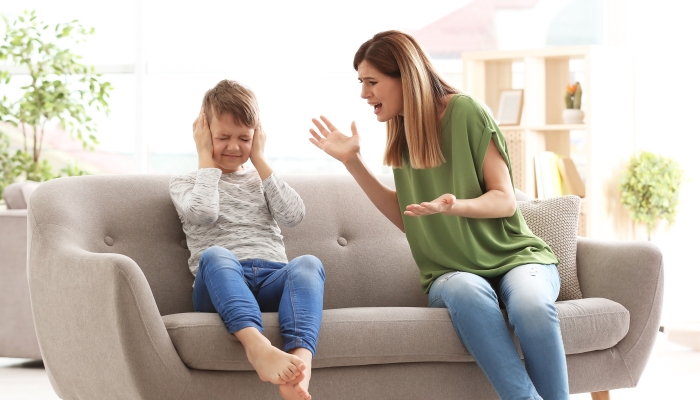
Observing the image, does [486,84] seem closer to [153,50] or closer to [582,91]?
[582,91]

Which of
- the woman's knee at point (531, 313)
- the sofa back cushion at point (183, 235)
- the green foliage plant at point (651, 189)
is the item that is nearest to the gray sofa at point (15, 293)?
the sofa back cushion at point (183, 235)

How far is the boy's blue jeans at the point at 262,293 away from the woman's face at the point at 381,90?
1.50 feet

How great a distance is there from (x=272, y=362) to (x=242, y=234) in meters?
0.56

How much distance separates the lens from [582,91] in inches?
172

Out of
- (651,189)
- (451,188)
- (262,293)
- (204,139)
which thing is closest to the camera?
(262,293)

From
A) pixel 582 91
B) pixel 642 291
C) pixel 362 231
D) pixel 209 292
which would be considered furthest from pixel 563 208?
pixel 582 91

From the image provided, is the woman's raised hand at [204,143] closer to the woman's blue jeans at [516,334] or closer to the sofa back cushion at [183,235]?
the sofa back cushion at [183,235]

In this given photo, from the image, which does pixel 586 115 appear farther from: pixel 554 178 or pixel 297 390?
pixel 297 390

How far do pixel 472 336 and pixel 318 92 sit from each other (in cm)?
304

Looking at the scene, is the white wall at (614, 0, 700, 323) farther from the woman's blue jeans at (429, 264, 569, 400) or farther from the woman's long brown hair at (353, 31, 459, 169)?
the woman's blue jeans at (429, 264, 569, 400)

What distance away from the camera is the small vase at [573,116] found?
4334mm

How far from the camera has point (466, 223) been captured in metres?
2.27

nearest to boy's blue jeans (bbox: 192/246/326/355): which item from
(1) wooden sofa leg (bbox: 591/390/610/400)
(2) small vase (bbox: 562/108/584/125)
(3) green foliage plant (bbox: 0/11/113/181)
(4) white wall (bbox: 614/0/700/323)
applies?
(1) wooden sofa leg (bbox: 591/390/610/400)

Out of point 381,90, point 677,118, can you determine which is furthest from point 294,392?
Result: point 677,118
